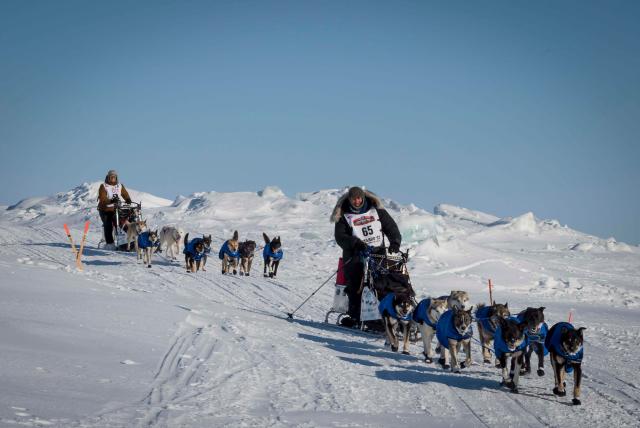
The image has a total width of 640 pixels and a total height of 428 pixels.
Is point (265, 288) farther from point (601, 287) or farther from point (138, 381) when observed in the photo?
point (601, 287)

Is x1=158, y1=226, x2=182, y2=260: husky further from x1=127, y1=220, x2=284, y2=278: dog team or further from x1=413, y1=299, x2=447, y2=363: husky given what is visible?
x1=413, y1=299, x2=447, y2=363: husky

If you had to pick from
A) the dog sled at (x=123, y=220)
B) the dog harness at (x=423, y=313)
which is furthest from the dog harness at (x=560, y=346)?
the dog sled at (x=123, y=220)

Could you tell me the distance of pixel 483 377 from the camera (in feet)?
20.6

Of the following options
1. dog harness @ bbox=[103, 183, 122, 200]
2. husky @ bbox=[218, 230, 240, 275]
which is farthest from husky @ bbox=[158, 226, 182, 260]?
husky @ bbox=[218, 230, 240, 275]

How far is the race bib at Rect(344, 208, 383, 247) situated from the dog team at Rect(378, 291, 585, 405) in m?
1.19

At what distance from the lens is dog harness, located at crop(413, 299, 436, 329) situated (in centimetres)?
724

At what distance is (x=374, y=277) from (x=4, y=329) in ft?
14.2

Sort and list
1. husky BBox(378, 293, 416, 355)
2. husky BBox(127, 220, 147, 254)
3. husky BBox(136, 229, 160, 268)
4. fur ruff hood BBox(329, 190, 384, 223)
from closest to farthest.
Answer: husky BBox(378, 293, 416, 355), fur ruff hood BBox(329, 190, 384, 223), husky BBox(136, 229, 160, 268), husky BBox(127, 220, 147, 254)

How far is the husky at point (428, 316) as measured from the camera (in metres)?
7.14

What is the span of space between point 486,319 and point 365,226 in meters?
2.11

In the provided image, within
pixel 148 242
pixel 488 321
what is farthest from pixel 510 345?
pixel 148 242

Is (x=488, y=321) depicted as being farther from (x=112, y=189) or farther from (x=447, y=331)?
(x=112, y=189)

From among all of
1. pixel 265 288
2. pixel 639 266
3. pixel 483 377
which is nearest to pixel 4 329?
pixel 483 377

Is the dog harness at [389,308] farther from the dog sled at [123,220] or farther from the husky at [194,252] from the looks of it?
the dog sled at [123,220]
